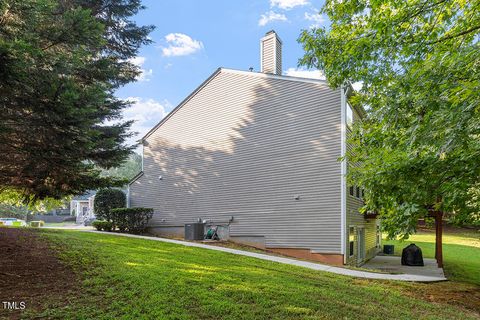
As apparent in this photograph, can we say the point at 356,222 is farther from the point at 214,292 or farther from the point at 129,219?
the point at 129,219

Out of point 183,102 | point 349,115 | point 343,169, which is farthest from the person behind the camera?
point 183,102

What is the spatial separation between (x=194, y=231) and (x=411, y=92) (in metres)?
11.4

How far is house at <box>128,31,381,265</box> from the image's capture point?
1309 cm

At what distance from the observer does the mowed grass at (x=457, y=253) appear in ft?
49.8

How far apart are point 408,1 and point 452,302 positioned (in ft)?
23.0

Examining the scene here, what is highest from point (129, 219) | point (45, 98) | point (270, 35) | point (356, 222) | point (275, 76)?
point (270, 35)

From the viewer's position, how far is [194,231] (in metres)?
15.2

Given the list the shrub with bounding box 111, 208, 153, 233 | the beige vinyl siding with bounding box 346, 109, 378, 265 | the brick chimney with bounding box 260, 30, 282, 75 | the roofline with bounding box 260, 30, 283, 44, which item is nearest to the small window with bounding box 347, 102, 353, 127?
the beige vinyl siding with bounding box 346, 109, 378, 265

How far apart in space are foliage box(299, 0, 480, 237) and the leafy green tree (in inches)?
0.6

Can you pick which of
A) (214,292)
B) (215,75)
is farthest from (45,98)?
(215,75)

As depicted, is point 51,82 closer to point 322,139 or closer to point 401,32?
point 401,32

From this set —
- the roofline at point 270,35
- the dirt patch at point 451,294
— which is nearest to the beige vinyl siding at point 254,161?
the roofline at point 270,35

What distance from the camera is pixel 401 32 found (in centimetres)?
651

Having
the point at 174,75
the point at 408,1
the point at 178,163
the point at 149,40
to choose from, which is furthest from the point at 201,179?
the point at 408,1
